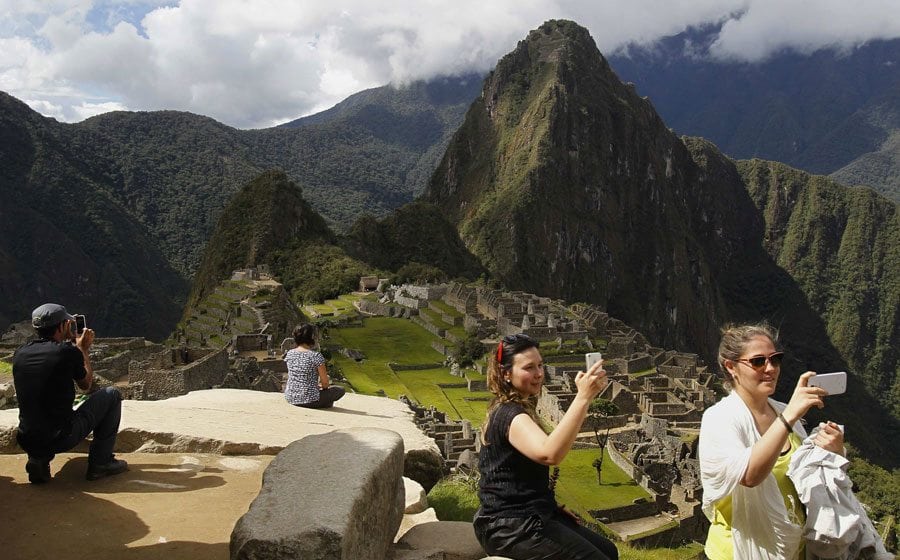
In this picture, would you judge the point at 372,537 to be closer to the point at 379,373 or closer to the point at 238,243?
the point at 379,373

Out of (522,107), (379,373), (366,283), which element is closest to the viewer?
(379,373)

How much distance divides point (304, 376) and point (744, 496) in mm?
6168

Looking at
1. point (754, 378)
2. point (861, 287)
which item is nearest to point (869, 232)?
point (861, 287)

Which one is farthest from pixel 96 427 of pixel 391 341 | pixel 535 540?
pixel 391 341

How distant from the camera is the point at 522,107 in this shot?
482ft

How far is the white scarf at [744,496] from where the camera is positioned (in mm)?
3875

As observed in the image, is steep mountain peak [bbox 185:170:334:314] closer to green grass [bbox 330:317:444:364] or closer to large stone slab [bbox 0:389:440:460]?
green grass [bbox 330:317:444:364]

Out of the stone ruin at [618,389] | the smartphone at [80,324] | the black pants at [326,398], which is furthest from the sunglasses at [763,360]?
the stone ruin at [618,389]

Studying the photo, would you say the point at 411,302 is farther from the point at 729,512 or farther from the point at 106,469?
the point at 729,512

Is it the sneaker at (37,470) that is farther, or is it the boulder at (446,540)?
the sneaker at (37,470)

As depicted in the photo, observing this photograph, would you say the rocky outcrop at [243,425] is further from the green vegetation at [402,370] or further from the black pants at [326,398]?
the green vegetation at [402,370]

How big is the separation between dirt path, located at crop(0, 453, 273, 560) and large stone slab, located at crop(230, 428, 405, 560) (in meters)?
0.72

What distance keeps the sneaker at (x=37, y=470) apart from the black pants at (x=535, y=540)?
3628mm

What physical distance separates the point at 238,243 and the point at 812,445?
78.9 m
